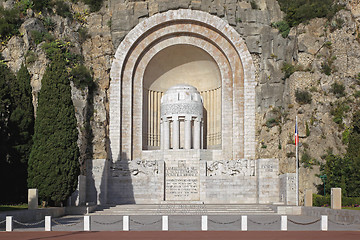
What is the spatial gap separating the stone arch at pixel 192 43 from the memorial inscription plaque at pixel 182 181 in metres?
2.01

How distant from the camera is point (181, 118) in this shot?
37.4m

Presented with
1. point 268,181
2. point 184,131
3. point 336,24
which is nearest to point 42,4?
point 184,131

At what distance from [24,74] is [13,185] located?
6066mm

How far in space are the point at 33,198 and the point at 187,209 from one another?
8532mm

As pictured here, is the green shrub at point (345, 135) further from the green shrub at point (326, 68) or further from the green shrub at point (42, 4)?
the green shrub at point (42, 4)

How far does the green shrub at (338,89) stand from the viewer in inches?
1382

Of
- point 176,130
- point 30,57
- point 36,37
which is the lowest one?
point 176,130

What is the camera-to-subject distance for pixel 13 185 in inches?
1136

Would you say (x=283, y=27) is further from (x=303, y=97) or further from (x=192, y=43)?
(x=192, y=43)

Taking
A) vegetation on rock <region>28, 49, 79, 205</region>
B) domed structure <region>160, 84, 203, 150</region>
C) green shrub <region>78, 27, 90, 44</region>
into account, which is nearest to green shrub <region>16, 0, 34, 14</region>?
green shrub <region>78, 27, 90, 44</region>

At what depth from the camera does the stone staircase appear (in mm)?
30406

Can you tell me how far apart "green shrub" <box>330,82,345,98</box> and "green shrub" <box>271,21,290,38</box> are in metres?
4.63

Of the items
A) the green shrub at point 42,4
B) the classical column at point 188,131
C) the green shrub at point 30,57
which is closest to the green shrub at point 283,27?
the classical column at point 188,131

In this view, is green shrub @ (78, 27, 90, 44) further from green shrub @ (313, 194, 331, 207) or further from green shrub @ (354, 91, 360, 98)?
green shrub @ (313, 194, 331, 207)
